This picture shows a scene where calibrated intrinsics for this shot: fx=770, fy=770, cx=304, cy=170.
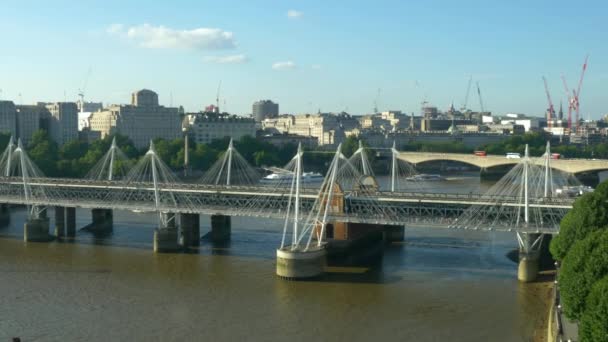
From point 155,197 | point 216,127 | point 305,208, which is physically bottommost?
point 305,208

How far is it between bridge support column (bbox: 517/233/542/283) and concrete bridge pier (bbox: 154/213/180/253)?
11.9 meters

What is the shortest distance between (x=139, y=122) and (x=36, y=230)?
51.1m

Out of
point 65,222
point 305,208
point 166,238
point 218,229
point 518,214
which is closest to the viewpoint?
point 518,214

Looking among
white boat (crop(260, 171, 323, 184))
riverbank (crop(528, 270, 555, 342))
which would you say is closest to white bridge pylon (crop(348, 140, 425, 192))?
white boat (crop(260, 171, 323, 184))

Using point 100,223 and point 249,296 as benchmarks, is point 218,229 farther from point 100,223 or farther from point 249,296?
point 249,296

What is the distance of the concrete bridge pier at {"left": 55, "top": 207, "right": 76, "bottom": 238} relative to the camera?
100ft

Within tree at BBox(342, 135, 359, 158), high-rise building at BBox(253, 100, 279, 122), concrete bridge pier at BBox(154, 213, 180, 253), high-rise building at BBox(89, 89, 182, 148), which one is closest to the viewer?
concrete bridge pier at BBox(154, 213, 180, 253)

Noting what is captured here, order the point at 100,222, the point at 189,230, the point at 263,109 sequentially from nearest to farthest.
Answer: the point at 189,230 → the point at 100,222 → the point at 263,109

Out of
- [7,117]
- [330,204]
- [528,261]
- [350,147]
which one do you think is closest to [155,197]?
[330,204]

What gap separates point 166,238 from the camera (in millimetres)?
27312

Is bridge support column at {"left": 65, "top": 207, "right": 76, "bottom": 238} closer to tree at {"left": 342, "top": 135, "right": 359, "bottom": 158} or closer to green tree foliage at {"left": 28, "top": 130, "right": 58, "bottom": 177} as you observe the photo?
green tree foliage at {"left": 28, "top": 130, "right": 58, "bottom": 177}

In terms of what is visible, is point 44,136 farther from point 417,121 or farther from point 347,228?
point 417,121

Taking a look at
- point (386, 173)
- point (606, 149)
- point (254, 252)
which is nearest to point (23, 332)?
point (254, 252)

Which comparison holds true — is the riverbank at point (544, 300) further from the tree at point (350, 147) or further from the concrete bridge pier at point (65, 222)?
the tree at point (350, 147)
